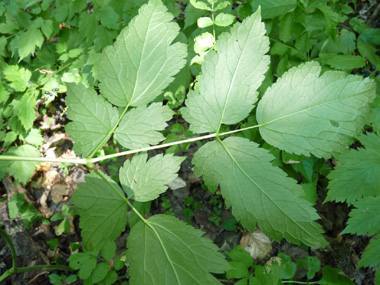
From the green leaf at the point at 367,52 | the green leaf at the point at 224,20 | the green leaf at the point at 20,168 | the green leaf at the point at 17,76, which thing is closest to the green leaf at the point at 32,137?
the green leaf at the point at 20,168

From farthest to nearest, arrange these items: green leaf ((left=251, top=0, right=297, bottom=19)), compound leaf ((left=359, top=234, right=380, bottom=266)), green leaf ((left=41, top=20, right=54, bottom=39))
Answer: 1. green leaf ((left=41, top=20, right=54, bottom=39))
2. green leaf ((left=251, top=0, right=297, bottom=19))
3. compound leaf ((left=359, top=234, right=380, bottom=266))

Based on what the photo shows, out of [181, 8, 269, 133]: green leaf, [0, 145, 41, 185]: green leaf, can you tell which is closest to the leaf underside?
[181, 8, 269, 133]: green leaf

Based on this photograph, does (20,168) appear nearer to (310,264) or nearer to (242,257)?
(242,257)

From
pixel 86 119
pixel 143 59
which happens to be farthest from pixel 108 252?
pixel 143 59

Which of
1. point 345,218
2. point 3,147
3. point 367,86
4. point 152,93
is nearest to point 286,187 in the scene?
point 367,86

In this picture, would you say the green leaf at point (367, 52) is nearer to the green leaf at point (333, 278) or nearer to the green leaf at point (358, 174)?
the green leaf at point (358, 174)

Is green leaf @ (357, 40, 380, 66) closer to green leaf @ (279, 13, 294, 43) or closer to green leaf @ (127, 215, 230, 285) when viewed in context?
green leaf @ (279, 13, 294, 43)

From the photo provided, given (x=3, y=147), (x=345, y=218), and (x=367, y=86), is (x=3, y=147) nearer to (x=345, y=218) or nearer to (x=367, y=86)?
(x=367, y=86)
